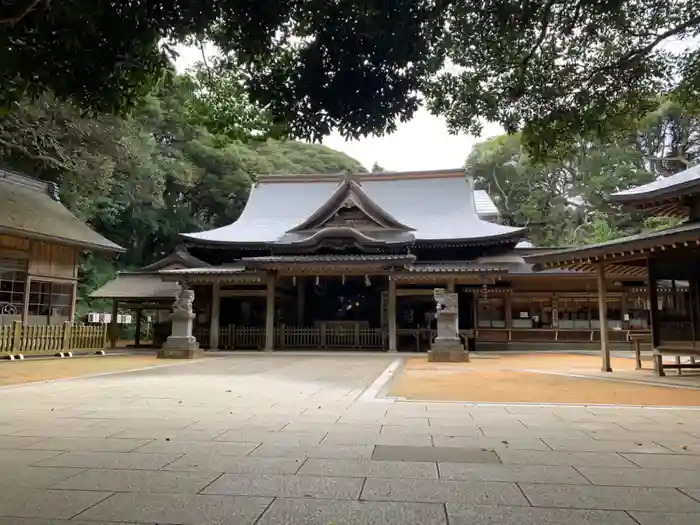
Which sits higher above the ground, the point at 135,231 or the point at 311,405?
the point at 135,231

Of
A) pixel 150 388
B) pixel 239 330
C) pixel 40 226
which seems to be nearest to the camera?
pixel 150 388

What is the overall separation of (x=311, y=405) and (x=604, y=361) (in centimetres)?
803

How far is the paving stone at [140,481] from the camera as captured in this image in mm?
3104

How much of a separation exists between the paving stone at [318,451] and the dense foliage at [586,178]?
25261 millimetres

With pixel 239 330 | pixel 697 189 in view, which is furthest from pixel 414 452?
pixel 239 330

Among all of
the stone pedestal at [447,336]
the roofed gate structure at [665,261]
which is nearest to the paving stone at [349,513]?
the roofed gate structure at [665,261]

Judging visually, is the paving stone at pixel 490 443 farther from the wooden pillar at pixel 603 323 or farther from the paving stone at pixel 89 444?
the wooden pillar at pixel 603 323

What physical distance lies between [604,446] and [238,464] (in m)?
2.97

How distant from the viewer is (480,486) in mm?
3191

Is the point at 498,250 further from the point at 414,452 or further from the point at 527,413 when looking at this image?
the point at 414,452

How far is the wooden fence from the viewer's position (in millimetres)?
14484

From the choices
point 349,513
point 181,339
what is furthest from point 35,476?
point 181,339

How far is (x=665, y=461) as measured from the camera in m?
3.82

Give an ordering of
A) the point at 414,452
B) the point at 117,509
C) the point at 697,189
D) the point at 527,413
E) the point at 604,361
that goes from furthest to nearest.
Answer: the point at 604,361 < the point at 697,189 < the point at 527,413 < the point at 414,452 < the point at 117,509
